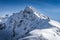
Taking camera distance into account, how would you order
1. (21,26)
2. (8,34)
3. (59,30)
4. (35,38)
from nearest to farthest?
(35,38)
(59,30)
(21,26)
(8,34)

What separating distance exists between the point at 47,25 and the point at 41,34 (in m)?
24.5

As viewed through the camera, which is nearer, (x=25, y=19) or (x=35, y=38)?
(x=35, y=38)

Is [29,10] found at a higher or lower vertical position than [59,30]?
higher

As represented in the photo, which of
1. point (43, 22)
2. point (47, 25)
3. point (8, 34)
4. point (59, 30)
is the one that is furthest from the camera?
point (8, 34)

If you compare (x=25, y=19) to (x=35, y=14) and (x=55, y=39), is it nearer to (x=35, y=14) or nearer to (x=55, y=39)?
(x=35, y=14)

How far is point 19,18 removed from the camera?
142m

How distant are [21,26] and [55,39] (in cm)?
5100

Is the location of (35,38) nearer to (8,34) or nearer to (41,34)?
(41,34)

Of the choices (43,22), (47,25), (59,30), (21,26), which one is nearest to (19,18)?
(21,26)

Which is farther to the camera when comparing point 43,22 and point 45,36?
point 43,22

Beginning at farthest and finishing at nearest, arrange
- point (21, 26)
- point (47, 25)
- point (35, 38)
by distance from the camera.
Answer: point (21, 26) < point (47, 25) < point (35, 38)

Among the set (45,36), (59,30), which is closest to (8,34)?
(59,30)

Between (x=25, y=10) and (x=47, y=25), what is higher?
(x=25, y=10)

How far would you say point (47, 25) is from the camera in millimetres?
104562
